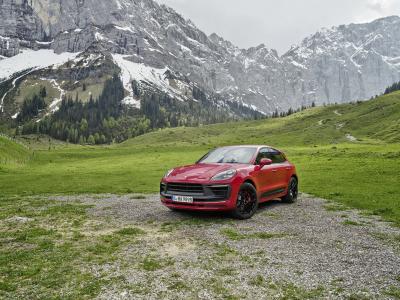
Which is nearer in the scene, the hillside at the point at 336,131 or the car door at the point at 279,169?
the car door at the point at 279,169

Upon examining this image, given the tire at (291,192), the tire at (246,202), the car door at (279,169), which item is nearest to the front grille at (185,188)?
the tire at (246,202)

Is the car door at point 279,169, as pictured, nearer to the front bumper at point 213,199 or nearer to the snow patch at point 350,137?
the front bumper at point 213,199

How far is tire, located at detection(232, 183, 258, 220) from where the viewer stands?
15.1 meters

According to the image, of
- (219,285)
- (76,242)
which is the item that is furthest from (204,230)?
(219,285)

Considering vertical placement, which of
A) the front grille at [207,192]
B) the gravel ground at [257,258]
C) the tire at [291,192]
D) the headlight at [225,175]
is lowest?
the gravel ground at [257,258]

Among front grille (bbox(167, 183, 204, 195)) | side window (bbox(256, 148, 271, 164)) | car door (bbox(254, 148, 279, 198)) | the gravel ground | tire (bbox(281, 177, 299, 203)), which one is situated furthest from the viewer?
tire (bbox(281, 177, 299, 203))

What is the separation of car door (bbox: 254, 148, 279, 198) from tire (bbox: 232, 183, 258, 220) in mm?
640

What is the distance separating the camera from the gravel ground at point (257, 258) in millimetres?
7730

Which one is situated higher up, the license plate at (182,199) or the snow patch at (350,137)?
the snow patch at (350,137)

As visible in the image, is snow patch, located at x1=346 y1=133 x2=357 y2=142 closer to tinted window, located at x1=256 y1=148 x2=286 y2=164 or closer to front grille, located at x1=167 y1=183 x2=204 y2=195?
tinted window, located at x1=256 y1=148 x2=286 y2=164

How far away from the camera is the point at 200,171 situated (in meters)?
15.2

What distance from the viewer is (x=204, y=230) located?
13.1 meters

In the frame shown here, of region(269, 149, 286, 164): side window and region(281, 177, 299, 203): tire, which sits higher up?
region(269, 149, 286, 164): side window

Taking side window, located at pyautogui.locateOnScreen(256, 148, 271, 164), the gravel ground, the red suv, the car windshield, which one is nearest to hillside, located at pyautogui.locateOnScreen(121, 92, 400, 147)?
side window, located at pyautogui.locateOnScreen(256, 148, 271, 164)
